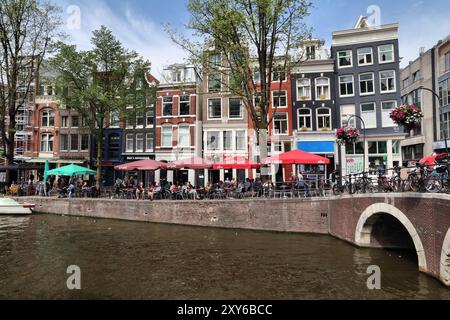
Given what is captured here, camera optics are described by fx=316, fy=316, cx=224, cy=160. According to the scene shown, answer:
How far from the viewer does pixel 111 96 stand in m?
27.8

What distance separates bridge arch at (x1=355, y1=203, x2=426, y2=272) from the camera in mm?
10227

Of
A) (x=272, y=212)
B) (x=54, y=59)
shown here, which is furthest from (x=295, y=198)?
(x=54, y=59)

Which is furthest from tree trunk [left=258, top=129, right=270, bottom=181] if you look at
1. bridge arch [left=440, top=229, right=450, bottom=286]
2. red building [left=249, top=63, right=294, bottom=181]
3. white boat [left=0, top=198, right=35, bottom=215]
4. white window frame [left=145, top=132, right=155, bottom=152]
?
white boat [left=0, top=198, right=35, bottom=215]

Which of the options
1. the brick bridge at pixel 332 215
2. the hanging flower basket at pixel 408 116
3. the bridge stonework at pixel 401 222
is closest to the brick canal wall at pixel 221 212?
the brick bridge at pixel 332 215

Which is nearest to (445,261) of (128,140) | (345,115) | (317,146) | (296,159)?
(296,159)

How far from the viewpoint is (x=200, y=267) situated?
11281 millimetres

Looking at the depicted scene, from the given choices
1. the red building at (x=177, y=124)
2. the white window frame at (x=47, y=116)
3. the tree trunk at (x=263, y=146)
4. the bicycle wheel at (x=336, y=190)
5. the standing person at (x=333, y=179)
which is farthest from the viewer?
the white window frame at (x=47, y=116)

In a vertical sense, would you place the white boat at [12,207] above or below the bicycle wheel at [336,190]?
below

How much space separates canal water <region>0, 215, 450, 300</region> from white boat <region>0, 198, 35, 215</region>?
25.1 ft

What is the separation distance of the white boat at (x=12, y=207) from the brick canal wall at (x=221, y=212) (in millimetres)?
2731

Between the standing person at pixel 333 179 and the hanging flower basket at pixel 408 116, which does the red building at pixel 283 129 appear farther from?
the hanging flower basket at pixel 408 116

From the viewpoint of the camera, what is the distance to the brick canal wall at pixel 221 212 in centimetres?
1730

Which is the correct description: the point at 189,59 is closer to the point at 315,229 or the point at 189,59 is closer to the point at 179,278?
the point at 315,229

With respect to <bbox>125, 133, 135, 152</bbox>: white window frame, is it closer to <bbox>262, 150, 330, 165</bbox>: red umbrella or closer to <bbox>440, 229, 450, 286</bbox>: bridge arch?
<bbox>262, 150, 330, 165</bbox>: red umbrella
